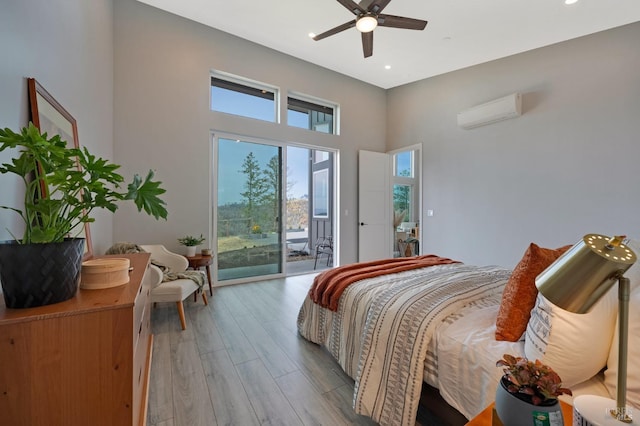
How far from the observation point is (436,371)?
52.1 inches

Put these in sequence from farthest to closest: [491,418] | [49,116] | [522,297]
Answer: [49,116]
[522,297]
[491,418]

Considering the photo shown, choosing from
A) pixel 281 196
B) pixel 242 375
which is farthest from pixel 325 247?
pixel 242 375

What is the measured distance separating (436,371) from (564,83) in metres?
4.11

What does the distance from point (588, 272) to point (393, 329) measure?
1.03 m

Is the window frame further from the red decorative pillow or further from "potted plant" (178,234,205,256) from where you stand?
the red decorative pillow

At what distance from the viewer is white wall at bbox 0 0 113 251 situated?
4.03 feet

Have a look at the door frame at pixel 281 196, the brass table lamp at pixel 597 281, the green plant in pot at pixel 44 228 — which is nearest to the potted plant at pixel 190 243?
the door frame at pixel 281 196

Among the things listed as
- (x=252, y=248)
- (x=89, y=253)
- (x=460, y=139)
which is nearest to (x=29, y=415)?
(x=89, y=253)

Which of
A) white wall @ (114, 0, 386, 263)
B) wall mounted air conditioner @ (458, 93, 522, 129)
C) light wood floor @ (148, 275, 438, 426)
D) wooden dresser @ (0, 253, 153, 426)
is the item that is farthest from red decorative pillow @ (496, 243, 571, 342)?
white wall @ (114, 0, 386, 263)

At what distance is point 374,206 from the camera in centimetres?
543

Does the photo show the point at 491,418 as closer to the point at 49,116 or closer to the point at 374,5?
the point at 49,116

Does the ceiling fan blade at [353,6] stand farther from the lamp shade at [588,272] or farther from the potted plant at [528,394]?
the potted plant at [528,394]

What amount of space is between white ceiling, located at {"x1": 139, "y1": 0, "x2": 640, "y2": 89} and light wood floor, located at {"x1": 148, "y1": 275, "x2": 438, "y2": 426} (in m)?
3.56

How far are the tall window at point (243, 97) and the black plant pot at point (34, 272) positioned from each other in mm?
3489
